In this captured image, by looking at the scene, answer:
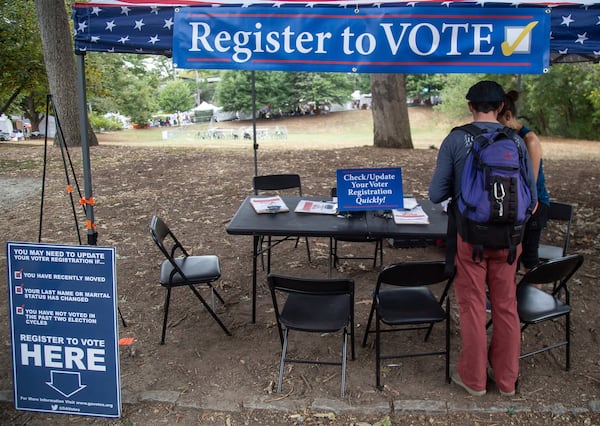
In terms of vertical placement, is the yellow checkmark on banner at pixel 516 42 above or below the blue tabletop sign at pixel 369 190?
above

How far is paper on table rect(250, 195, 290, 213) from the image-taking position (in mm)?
4250

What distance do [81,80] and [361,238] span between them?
2.26 m

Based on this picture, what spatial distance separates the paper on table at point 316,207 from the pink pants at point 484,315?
4.60 ft

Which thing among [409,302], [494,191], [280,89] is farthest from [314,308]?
[280,89]

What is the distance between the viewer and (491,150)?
2828 mm

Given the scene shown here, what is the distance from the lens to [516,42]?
330cm

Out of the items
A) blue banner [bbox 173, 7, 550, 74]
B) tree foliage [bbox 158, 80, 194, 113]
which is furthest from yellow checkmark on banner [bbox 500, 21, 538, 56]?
tree foliage [bbox 158, 80, 194, 113]

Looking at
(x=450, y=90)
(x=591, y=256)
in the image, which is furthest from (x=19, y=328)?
(x=450, y=90)

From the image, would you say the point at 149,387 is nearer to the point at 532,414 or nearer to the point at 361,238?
the point at 361,238

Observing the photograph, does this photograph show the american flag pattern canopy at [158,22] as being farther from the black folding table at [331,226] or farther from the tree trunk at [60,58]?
the tree trunk at [60,58]

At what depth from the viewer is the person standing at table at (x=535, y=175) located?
3.59 metres

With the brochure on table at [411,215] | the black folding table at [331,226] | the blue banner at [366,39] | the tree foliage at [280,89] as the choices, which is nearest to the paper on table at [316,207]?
the black folding table at [331,226]

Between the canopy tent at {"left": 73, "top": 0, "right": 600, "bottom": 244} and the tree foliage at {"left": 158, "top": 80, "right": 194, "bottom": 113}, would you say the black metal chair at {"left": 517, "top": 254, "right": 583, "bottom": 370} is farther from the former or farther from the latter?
the tree foliage at {"left": 158, "top": 80, "right": 194, "bottom": 113}

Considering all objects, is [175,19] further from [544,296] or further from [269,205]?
[544,296]
